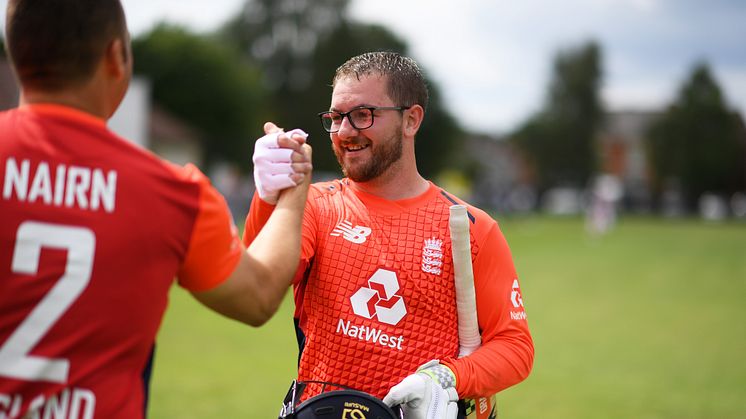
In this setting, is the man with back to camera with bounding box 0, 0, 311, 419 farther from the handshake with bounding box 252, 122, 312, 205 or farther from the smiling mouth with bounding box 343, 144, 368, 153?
the smiling mouth with bounding box 343, 144, 368, 153

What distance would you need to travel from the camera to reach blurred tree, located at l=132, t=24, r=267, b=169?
166ft

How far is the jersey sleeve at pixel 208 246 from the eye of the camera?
6.66ft

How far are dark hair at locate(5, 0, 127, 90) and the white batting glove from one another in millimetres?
631

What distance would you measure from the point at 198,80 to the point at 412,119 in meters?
50.6

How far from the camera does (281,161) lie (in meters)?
2.44

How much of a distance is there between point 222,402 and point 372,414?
577 centimetres

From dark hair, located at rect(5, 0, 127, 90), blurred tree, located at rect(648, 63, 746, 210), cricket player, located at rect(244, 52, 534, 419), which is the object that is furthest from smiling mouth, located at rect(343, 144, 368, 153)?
blurred tree, located at rect(648, 63, 746, 210)

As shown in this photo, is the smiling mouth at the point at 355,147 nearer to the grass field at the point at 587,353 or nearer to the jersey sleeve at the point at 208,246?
the jersey sleeve at the point at 208,246

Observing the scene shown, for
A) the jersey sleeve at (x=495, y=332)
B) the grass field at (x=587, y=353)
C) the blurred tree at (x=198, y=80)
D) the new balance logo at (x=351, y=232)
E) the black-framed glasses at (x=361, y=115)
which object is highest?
the blurred tree at (x=198, y=80)

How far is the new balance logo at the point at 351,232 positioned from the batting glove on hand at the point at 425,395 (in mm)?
613

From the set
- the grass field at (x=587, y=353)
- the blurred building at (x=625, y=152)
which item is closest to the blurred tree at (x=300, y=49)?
the grass field at (x=587, y=353)

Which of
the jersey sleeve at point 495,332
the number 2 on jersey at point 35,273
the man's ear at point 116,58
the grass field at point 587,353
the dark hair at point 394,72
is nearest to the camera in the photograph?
the number 2 on jersey at point 35,273

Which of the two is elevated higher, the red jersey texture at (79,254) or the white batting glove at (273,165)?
the white batting glove at (273,165)

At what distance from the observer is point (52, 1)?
1921 millimetres
